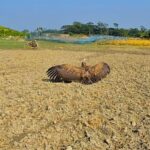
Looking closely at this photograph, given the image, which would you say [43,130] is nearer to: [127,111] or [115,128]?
[115,128]

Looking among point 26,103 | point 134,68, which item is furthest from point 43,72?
point 26,103

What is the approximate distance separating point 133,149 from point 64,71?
530cm

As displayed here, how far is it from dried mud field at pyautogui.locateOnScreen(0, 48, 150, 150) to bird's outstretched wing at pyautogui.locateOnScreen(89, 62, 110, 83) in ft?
0.54

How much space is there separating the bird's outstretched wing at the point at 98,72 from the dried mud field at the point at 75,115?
166 millimetres

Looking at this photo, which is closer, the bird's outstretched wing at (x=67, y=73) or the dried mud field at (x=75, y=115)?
the dried mud field at (x=75, y=115)

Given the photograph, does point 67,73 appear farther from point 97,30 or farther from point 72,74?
point 97,30

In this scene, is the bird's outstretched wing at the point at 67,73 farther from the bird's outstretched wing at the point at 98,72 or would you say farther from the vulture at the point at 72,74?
the bird's outstretched wing at the point at 98,72

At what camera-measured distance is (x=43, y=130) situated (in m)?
8.27

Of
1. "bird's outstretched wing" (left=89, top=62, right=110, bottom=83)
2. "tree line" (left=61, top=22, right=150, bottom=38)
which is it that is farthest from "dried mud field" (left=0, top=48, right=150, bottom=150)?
"tree line" (left=61, top=22, right=150, bottom=38)

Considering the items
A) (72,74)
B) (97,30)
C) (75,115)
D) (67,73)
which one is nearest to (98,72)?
(72,74)

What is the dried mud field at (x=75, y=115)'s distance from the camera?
7777 millimetres

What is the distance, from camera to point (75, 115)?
9180 millimetres

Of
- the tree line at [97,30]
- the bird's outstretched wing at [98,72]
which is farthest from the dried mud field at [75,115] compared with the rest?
the tree line at [97,30]

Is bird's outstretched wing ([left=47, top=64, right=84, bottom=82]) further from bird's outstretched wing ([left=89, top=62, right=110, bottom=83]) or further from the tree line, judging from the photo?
the tree line
